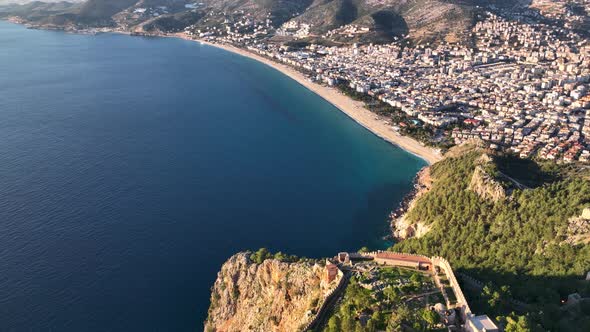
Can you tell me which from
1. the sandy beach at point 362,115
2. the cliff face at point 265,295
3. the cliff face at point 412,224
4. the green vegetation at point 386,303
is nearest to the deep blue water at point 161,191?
the cliff face at point 412,224

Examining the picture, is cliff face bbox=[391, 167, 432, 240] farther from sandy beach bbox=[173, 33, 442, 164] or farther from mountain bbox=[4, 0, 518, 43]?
mountain bbox=[4, 0, 518, 43]

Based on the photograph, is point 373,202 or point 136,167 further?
point 136,167

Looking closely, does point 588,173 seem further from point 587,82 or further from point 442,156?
point 587,82

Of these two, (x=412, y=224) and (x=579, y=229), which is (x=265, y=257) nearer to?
(x=412, y=224)

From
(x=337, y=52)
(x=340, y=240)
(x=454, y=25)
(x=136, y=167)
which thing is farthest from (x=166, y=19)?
(x=340, y=240)

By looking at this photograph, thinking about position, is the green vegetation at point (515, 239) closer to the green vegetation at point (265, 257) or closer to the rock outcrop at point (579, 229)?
the rock outcrop at point (579, 229)

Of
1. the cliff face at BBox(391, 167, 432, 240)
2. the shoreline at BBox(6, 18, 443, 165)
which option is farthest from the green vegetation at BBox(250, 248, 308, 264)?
the shoreline at BBox(6, 18, 443, 165)

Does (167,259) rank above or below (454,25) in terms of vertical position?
below

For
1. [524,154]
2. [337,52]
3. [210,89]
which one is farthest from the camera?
[337,52]
